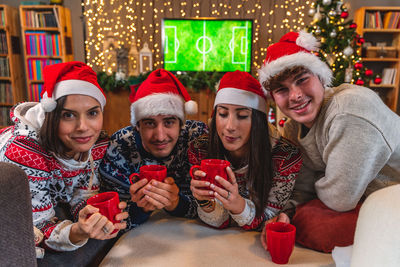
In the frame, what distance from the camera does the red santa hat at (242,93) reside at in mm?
1319

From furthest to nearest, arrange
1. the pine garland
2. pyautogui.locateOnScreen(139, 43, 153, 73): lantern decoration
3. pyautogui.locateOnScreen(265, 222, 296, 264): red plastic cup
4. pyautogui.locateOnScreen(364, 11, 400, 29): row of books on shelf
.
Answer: pyautogui.locateOnScreen(139, 43, 153, 73): lantern decoration < pyautogui.locateOnScreen(364, 11, 400, 29): row of books on shelf < the pine garland < pyautogui.locateOnScreen(265, 222, 296, 264): red plastic cup

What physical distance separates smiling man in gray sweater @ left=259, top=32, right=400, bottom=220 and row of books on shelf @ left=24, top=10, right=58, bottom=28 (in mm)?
4695

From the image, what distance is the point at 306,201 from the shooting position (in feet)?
4.58

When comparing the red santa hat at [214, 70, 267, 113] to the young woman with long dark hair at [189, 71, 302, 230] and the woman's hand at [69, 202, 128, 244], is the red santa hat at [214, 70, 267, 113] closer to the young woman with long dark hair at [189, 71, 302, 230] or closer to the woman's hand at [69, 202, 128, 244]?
the young woman with long dark hair at [189, 71, 302, 230]

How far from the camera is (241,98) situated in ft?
4.33

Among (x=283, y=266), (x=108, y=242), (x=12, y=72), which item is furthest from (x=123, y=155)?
(x=12, y=72)

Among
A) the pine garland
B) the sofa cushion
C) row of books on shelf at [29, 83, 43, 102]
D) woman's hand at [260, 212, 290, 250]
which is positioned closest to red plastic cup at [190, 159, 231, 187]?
woman's hand at [260, 212, 290, 250]

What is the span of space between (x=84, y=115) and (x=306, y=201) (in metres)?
1.10

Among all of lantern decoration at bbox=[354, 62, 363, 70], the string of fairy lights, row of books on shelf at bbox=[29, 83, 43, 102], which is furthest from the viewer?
the string of fairy lights

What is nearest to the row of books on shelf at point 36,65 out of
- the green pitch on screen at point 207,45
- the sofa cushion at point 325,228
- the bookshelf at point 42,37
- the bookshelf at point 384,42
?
the bookshelf at point 42,37

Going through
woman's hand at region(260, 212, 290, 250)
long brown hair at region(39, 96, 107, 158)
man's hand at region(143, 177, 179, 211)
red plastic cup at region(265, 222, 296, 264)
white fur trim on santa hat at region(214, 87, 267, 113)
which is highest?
white fur trim on santa hat at region(214, 87, 267, 113)

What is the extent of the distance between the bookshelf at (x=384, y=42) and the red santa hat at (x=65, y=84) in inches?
188

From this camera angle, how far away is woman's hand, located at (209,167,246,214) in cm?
107

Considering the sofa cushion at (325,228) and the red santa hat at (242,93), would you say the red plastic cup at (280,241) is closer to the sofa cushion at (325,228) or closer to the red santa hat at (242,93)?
the sofa cushion at (325,228)
